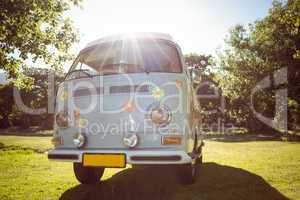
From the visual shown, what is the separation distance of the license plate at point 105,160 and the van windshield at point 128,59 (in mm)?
1273

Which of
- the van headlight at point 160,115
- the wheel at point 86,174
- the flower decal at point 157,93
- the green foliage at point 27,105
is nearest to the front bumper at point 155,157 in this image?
the van headlight at point 160,115

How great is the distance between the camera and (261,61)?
1158 inches

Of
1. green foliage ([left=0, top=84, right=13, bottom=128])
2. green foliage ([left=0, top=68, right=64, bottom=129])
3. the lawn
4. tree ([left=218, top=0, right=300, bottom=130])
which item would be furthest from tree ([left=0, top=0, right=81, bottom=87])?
green foliage ([left=0, top=84, right=13, bottom=128])

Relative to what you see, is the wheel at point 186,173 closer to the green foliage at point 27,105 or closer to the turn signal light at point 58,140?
the turn signal light at point 58,140

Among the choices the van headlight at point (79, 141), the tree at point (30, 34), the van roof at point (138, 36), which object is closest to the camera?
the van headlight at point (79, 141)

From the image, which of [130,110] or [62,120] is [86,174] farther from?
[130,110]

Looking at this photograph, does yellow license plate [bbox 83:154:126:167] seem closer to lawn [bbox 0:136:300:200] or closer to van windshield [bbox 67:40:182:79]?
lawn [bbox 0:136:300:200]

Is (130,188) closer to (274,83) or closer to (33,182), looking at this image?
(33,182)

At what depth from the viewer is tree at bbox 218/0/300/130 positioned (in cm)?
2558

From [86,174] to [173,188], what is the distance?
1.57 meters

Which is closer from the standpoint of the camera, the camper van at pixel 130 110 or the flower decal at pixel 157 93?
the camper van at pixel 130 110

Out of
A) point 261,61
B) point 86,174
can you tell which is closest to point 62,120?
point 86,174

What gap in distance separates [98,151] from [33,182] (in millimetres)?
2428

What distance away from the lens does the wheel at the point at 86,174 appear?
483 cm
